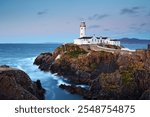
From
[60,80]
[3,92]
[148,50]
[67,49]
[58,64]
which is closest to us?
[3,92]

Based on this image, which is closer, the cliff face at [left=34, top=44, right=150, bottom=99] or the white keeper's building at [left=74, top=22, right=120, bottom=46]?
the cliff face at [left=34, top=44, right=150, bottom=99]

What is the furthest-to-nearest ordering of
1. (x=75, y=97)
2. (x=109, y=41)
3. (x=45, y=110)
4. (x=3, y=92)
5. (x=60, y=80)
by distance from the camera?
(x=109, y=41) < (x=60, y=80) < (x=75, y=97) < (x=3, y=92) < (x=45, y=110)

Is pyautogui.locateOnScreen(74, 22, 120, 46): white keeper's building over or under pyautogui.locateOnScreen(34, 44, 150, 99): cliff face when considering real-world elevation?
over

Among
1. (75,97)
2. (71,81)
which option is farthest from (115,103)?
(71,81)

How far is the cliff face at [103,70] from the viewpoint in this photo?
24.1 ft

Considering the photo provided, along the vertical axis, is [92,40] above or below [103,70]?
above

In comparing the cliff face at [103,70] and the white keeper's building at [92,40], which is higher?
the white keeper's building at [92,40]

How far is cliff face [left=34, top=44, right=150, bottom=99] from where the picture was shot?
24.1ft

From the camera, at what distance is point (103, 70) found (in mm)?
9750

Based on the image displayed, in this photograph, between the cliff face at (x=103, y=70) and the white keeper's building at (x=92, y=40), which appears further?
the white keeper's building at (x=92, y=40)

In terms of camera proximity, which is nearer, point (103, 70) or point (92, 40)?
point (103, 70)

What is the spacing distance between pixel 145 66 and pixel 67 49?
447cm

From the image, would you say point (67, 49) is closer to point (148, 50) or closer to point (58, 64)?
point (58, 64)

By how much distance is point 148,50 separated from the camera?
10195 millimetres
